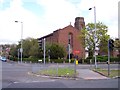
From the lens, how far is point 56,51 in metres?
91.4

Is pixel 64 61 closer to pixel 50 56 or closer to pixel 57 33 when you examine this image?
pixel 50 56

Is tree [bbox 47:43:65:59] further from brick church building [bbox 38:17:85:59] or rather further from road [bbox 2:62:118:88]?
road [bbox 2:62:118:88]

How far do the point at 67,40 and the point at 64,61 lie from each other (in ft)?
68.6

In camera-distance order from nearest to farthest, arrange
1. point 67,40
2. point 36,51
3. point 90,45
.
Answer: point 90,45, point 36,51, point 67,40

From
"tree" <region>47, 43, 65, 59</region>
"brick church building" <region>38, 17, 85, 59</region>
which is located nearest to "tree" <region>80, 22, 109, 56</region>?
"tree" <region>47, 43, 65, 59</region>

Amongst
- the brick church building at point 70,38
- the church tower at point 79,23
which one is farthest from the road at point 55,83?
the church tower at point 79,23

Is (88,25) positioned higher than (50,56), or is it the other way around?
(88,25)

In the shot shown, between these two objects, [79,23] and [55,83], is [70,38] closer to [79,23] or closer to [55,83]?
[79,23]

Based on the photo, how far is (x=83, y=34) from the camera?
9238 centimetres

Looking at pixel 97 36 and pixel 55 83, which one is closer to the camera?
pixel 55 83

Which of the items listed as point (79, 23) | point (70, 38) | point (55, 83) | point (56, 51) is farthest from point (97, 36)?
point (55, 83)

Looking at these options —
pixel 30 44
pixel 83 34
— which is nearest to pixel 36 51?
pixel 30 44

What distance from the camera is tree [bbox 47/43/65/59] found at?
3558 inches

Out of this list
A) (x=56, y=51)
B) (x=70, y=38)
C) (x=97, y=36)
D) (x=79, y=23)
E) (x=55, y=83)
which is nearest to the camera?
(x=55, y=83)
